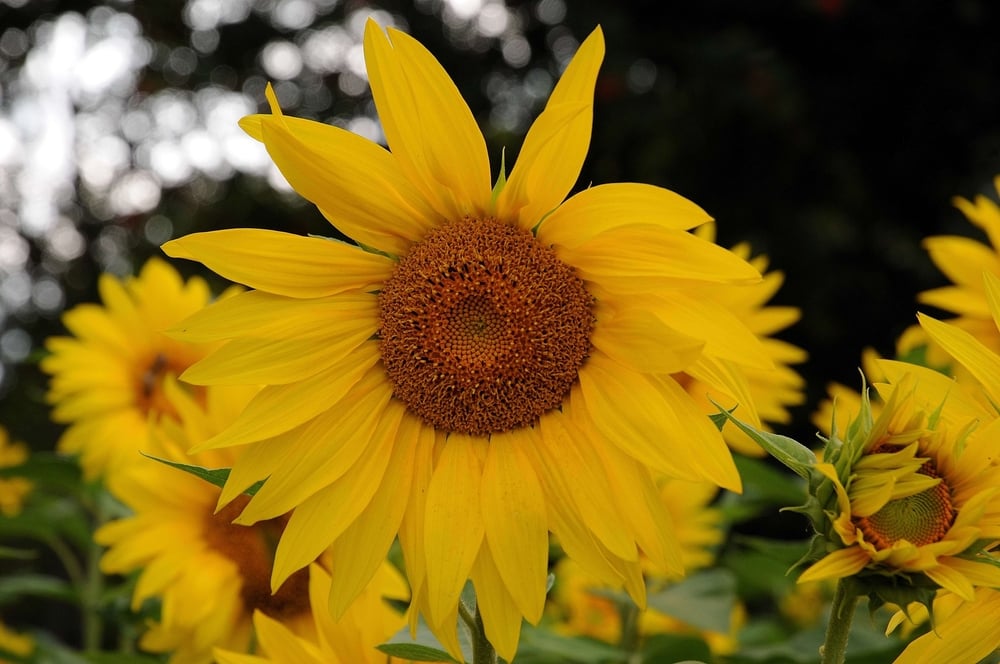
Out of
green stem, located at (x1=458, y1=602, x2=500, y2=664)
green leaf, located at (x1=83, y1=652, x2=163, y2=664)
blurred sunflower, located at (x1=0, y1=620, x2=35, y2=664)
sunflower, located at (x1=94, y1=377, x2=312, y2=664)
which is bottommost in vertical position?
blurred sunflower, located at (x1=0, y1=620, x2=35, y2=664)

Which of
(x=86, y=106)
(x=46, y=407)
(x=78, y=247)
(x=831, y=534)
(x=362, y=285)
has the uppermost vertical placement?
(x=362, y=285)

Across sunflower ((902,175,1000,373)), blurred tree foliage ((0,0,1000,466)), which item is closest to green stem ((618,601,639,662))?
sunflower ((902,175,1000,373))

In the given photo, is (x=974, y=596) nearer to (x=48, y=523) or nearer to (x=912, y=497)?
(x=912, y=497)

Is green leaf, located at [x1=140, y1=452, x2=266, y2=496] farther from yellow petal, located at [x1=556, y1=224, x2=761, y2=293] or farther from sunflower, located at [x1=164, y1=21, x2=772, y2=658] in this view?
yellow petal, located at [x1=556, y1=224, x2=761, y2=293]

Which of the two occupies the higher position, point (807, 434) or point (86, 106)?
point (86, 106)

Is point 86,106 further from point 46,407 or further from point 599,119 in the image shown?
point 599,119

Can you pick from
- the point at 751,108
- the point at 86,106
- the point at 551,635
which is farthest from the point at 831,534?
the point at 86,106
